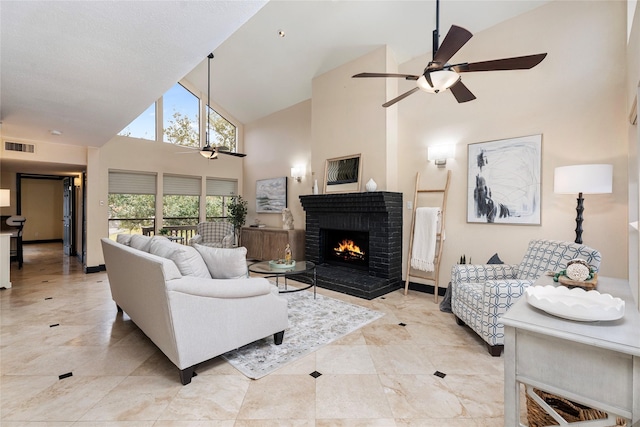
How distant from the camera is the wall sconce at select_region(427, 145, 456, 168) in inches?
162

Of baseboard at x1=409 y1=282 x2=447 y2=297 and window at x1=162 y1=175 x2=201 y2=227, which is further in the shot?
window at x1=162 y1=175 x2=201 y2=227

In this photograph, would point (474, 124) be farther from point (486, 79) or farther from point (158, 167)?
point (158, 167)

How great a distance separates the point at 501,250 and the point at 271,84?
17.3 ft

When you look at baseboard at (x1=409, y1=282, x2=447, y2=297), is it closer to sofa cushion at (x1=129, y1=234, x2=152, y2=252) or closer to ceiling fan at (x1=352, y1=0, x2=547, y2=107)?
ceiling fan at (x1=352, y1=0, x2=547, y2=107)

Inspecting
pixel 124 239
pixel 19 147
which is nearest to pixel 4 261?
pixel 19 147

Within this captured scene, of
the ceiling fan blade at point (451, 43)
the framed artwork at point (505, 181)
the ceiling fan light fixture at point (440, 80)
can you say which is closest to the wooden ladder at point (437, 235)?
the framed artwork at point (505, 181)

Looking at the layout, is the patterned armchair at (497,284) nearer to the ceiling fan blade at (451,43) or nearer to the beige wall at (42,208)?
the ceiling fan blade at (451,43)

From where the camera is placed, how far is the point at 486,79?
12.5 feet

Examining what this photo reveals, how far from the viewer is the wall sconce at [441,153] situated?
411cm

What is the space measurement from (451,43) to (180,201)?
268 inches

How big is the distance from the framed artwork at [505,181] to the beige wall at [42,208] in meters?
13.0

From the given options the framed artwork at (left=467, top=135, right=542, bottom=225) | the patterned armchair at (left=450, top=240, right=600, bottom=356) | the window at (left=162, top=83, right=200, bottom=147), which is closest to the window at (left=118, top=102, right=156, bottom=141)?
the window at (left=162, top=83, right=200, bottom=147)

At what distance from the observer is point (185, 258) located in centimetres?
236

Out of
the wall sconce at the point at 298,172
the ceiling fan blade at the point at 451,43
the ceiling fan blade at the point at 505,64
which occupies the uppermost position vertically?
the ceiling fan blade at the point at 451,43
